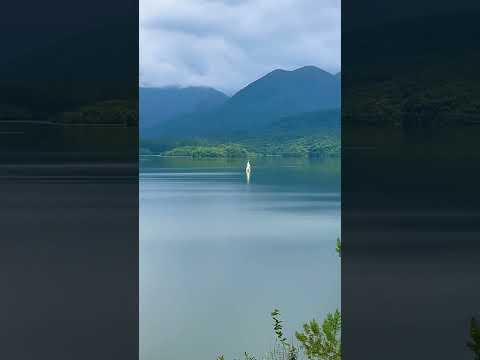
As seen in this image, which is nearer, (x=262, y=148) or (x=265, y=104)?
(x=262, y=148)

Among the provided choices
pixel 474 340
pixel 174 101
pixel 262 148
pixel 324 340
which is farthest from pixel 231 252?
pixel 174 101

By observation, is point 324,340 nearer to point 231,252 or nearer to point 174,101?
point 231,252

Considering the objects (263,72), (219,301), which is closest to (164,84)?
(263,72)

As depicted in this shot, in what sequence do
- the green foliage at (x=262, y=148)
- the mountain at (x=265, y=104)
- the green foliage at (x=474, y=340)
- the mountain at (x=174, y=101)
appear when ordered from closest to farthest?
the green foliage at (x=474, y=340) → the green foliage at (x=262, y=148) → the mountain at (x=265, y=104) → the mountain at (x=174, y=101)

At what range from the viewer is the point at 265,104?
192 ft

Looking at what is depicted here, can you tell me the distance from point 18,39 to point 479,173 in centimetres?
253

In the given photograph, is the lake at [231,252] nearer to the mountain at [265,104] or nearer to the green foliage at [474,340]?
the green foliage at [474,340]

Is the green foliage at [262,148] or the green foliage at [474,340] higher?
the green foliage at [262,148]

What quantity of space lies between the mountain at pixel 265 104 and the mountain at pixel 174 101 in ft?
4.64

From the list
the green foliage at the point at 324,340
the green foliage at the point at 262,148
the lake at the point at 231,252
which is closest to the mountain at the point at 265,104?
the green foliage at the point at 262,148

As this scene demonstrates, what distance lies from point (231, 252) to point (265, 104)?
1401 inches

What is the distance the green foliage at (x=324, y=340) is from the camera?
18.2 feet

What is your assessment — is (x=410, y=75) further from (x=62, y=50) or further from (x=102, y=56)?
(x=62, y=50)

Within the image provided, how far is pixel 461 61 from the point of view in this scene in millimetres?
3453
